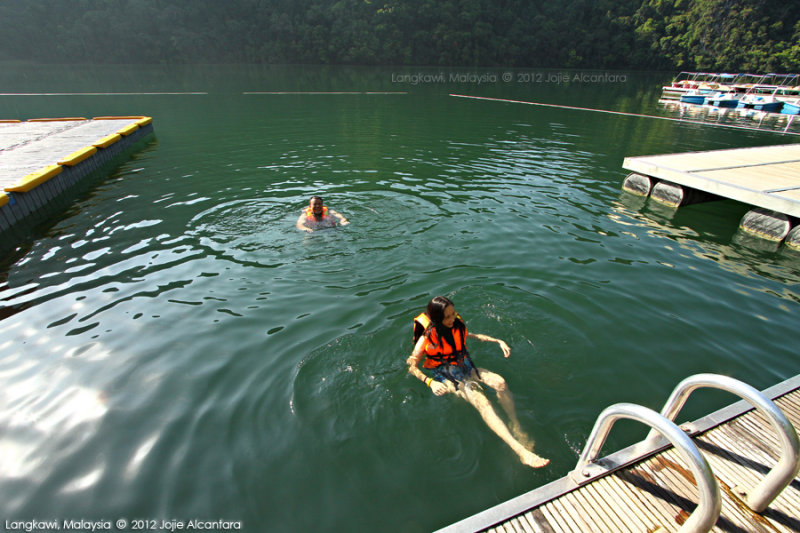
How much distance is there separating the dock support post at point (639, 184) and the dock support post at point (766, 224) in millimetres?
2513

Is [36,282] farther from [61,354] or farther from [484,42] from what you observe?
[484,42]

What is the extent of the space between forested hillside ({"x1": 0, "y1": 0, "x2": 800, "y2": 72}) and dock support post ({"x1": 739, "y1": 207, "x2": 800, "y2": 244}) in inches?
2693

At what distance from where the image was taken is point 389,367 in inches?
198

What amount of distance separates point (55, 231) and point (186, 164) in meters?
5.80

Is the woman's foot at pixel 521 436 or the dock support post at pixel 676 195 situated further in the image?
the dock support post at pixel 676 195

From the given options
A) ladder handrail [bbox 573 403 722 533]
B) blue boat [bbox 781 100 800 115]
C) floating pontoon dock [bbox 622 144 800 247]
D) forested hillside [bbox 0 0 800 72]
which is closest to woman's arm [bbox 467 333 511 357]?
ladder handrail [bbox 573 403 722 533]

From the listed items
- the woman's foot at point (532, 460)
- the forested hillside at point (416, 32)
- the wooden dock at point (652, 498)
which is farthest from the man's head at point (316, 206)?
the forested hillside at point (416, 32)

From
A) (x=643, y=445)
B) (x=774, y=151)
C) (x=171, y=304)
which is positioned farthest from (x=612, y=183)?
(x=171, y=304)

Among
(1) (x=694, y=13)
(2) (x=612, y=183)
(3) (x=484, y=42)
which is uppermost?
(1) (x=694, y=13)

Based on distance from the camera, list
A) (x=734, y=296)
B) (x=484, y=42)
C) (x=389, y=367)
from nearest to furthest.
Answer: (x=389, y=367)
(x=734, y=296)
(x=484, y=42)

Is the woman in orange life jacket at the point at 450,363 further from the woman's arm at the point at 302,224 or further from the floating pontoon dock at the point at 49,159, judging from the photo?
the floating pontoon dock at the point at 49,159

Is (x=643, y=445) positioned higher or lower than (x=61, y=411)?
higher

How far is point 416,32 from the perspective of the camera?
232 feet

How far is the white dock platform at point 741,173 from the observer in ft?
29.8
